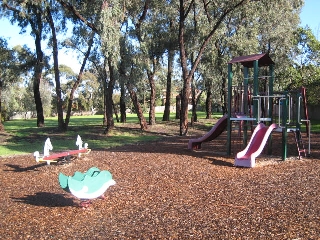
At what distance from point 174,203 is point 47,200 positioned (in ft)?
8.22

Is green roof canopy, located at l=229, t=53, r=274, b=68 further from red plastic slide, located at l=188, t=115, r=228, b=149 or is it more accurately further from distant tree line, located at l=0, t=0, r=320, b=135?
distant tree line, located at l=0, t=0, r=320, b=135

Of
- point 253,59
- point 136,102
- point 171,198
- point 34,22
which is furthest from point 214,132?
point 34,22

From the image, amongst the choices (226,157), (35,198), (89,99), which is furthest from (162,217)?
(89,99)

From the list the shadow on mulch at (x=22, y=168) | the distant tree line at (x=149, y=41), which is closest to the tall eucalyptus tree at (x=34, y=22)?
the distant tree line at (x=149, y=41)

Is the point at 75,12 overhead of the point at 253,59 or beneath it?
overhead

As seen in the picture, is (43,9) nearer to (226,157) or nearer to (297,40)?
(226,157)

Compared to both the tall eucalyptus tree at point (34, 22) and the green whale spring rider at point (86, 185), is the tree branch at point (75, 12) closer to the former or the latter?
the tall eucalyptus tree at point (34, 22)

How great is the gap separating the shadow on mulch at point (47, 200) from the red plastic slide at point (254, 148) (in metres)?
4.60

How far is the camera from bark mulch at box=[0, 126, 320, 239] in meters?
4.92

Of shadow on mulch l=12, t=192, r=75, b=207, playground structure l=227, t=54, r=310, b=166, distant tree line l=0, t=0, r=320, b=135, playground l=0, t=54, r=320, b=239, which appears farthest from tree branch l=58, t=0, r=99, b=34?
shadow on mulch l=12, t=192, r=75, b=207

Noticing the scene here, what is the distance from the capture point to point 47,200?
6906 millimetres

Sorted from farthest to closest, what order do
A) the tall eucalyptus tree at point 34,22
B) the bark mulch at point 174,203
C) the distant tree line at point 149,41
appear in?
the tall eucalyptus tree at point 34,22 < the distant tree line at point 149,41 < the bark mulch at point 174,203

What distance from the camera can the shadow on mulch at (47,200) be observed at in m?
6.62

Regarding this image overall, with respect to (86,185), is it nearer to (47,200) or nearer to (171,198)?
(47,200)
